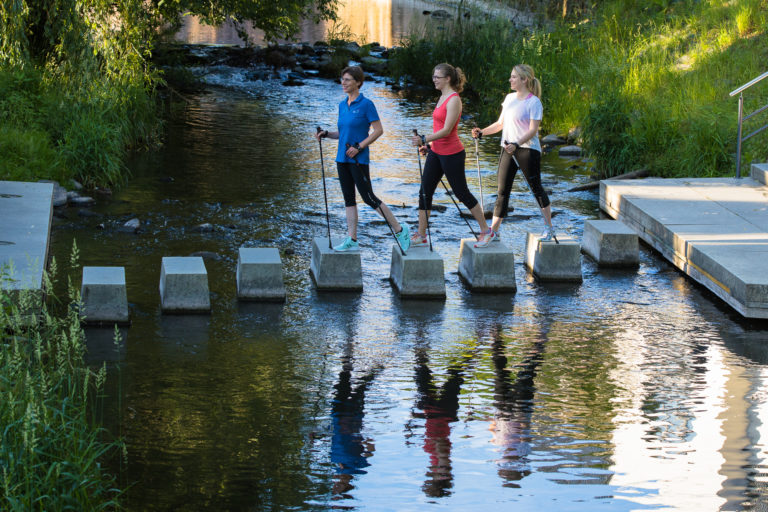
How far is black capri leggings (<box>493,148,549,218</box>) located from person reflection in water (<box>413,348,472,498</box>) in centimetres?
272

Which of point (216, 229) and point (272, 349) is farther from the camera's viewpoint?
point (216, 229)

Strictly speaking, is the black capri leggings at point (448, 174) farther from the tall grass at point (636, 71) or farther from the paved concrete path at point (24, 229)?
the tall grass at point (636, 71)

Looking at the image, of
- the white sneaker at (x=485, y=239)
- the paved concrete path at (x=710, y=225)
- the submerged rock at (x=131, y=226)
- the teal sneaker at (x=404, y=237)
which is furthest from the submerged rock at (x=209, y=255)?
the paved concrete path at (x=710, y=225)

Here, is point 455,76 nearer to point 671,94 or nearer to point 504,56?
point 671,94

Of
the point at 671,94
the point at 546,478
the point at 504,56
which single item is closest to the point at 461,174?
the point at 546,478

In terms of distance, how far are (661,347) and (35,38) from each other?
12282 mm

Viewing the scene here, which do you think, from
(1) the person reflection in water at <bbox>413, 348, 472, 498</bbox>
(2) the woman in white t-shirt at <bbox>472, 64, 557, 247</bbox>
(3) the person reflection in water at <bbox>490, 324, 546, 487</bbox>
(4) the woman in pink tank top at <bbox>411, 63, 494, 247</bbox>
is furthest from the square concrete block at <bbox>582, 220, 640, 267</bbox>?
(1) the person reflection in water at <bbox>413, 348, 472, 498</bbox>

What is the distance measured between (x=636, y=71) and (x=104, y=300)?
45.1 feet

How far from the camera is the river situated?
19.2ft

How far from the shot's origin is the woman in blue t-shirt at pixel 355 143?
9516mm

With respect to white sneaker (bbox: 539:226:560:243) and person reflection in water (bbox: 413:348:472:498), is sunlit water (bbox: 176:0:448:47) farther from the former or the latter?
person reflection in water (bbox: 413:348:472:498)

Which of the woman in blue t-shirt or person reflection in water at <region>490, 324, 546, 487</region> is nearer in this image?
person reflection in water at <region>490, 324, 546, 487</region>

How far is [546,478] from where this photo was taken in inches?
235

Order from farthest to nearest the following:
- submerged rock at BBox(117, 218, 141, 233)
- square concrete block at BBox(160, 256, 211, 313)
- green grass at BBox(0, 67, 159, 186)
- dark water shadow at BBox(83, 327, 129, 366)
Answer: green grass at BBox(0, 67, 159, 186) < submerged rock at BBox(117, 218, 141, 233) < square concrete block at BBox(160, 256, 211, 313) < dark water shadow at BBox(83, 327, 129, 366)
